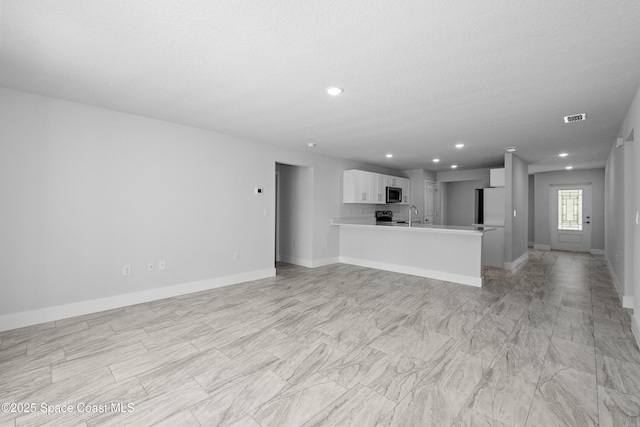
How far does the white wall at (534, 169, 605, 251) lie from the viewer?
823 cm

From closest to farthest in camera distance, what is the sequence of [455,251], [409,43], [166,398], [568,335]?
[166,398]
[409,43]
[568,335]
[455,251]

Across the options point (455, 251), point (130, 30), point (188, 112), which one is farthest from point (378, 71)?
point (455, 251)

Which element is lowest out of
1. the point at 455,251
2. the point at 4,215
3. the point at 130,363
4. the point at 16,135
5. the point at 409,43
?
the point at 130,363

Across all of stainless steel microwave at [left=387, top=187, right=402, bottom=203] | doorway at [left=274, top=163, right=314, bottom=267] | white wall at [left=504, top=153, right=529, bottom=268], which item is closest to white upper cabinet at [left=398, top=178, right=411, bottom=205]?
stainless steel microwave at [left=387, top=187, right=402, bottom=203]

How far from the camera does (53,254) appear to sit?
3219 millimetres

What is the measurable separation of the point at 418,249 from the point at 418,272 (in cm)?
44

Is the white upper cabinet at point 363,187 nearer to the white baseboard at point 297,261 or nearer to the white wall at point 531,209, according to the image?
the white baseboard at point 297,261

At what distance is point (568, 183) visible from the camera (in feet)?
28.2

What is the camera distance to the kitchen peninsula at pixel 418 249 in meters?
4.89

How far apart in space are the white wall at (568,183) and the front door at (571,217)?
0.36ft

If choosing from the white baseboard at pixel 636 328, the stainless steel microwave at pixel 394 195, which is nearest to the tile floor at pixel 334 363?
the white baseboard at pixel 636 328

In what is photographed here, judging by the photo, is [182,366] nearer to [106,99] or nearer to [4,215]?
[4,215]

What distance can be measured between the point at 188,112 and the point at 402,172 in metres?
6.72

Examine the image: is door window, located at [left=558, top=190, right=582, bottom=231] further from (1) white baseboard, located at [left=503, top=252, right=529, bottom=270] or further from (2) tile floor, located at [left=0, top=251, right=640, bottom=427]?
(2) tile floor, located at [left=0, top=251, right=640, bottom=427]
